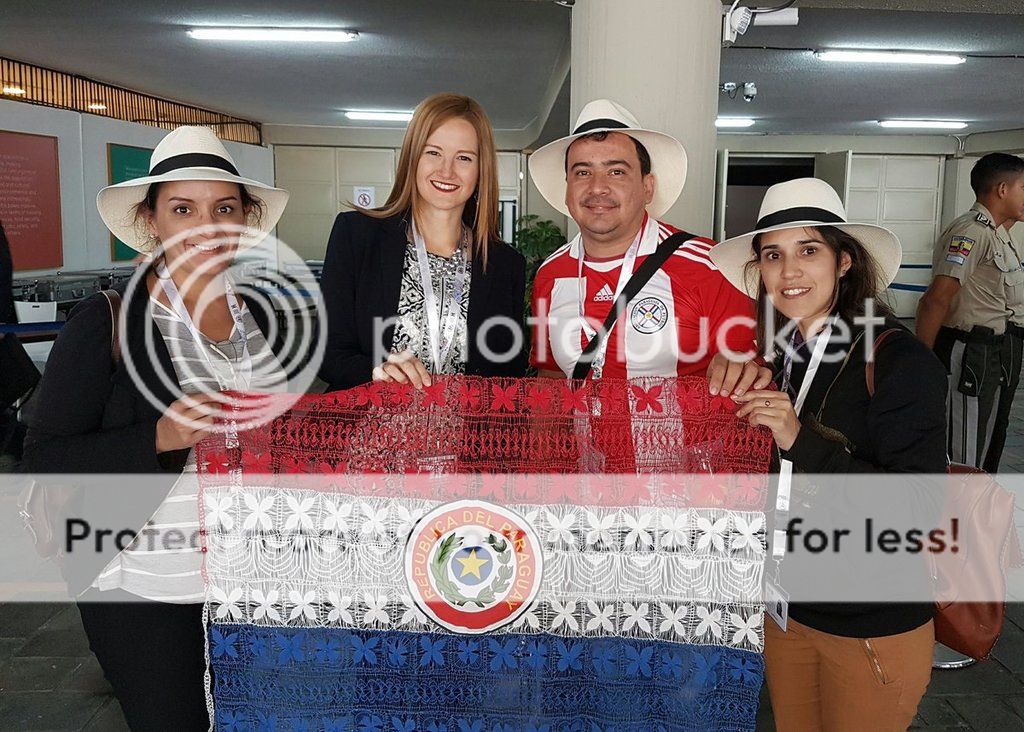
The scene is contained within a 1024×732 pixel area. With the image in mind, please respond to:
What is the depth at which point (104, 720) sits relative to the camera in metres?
2.74

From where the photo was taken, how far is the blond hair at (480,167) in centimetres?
203

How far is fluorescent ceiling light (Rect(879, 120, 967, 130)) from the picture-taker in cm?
1206

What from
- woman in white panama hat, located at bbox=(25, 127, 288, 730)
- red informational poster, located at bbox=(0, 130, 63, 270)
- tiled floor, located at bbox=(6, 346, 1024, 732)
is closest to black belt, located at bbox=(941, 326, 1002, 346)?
tiled floor, located at bbox=(6, 346, 1024, 732)

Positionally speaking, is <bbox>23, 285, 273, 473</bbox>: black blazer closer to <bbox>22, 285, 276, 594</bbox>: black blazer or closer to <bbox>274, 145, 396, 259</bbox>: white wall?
<bbox>22, 285, 276, 594</bbox>: black blazer

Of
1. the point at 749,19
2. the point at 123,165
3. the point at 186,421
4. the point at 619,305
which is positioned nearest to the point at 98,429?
the point at 186,421

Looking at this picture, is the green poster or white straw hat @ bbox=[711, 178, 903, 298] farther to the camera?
the green poster

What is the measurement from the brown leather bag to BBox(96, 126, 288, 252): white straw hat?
67.8 inches

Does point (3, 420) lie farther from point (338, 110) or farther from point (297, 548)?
point (338, 110)

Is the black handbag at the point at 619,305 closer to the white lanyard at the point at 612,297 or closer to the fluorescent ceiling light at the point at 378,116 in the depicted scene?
the white lanyard at the point at 612,297

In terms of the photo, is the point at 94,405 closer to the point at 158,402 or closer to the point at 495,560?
the point at 158,402

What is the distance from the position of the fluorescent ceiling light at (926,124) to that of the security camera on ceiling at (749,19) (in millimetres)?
9775

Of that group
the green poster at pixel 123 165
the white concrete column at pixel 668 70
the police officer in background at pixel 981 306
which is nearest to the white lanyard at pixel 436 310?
the white concrete column at pixel 668 70

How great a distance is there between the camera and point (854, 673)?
1.69 metres

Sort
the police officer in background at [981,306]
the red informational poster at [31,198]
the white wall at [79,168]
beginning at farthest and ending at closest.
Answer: the white wall at [79,168] → the red informational poster at [31,198] → the police officer in background at [981,306]
